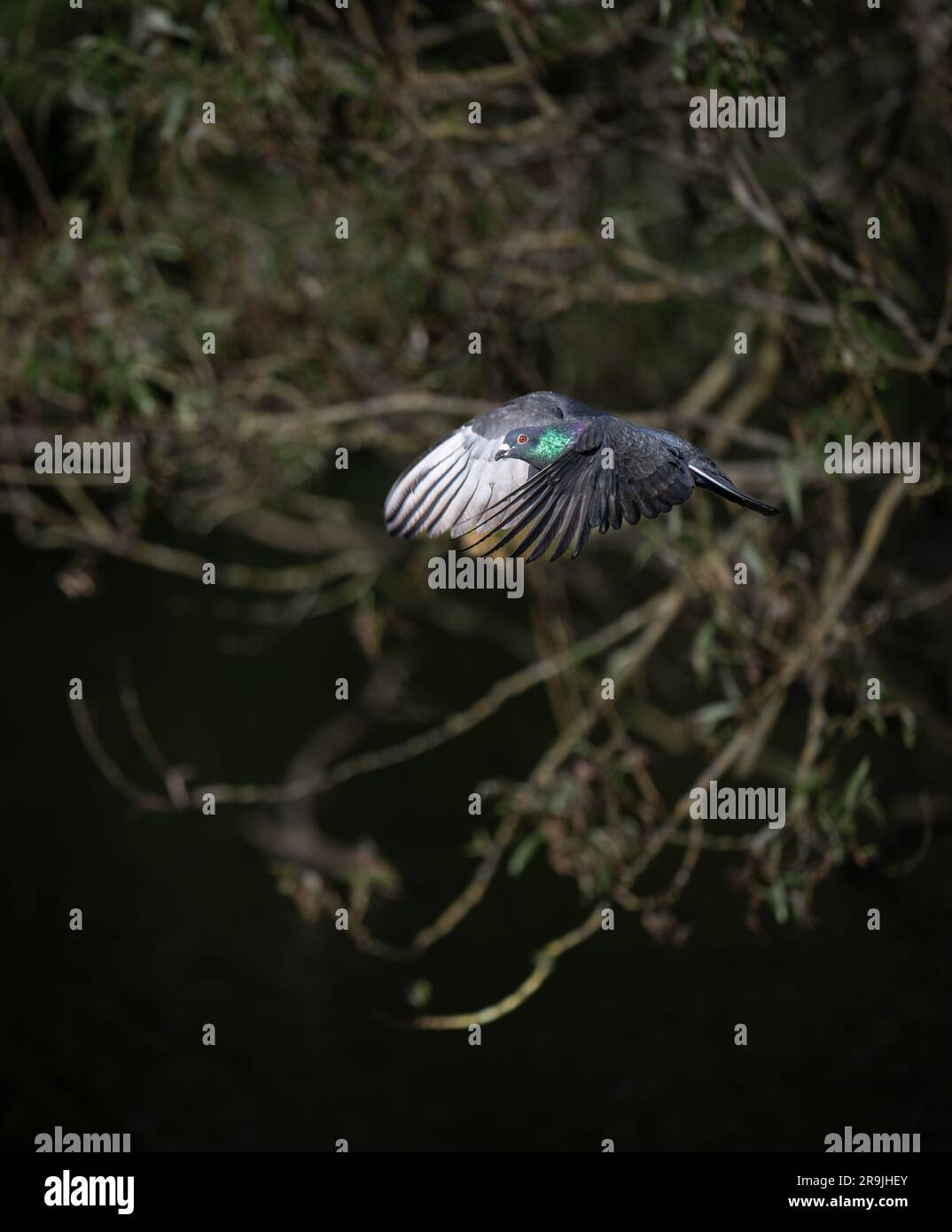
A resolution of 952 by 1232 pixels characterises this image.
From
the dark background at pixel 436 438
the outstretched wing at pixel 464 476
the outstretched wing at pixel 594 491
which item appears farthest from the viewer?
the dark background at pixel 436 438

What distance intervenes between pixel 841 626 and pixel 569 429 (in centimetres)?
174

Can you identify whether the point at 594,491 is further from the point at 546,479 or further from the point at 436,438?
the point at 436,438

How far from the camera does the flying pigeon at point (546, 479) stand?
1877 mm

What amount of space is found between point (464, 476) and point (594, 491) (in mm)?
209

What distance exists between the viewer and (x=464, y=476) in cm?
206

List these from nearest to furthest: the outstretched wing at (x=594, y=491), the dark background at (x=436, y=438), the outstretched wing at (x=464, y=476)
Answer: the outstretched wing at (x=594, y=491)
the outstretched wing at (x=464, y=476)
the dark background at (x=436, y=438)

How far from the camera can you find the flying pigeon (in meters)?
1.88

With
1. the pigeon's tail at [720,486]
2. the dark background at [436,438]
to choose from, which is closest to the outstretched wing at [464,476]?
the pigeon's tail at [720,486]

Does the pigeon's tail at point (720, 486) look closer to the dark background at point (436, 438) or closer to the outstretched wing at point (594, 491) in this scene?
the outstretched wing at point (594, 491)

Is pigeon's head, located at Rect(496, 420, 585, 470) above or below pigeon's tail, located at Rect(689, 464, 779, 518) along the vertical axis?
above

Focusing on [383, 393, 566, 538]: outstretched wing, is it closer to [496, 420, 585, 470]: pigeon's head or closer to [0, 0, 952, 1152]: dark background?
[496, 420, 585, 470]: pigeon's head

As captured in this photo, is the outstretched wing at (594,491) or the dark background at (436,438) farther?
the dark background at (436,438)

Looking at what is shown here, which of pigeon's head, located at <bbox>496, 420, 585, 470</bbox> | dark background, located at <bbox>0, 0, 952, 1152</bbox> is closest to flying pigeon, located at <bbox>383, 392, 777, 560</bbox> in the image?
pigeon's head, located at <bbox>496, 420, 585, 470</bbox>

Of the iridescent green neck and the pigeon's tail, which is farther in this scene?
the iridescent green neck
